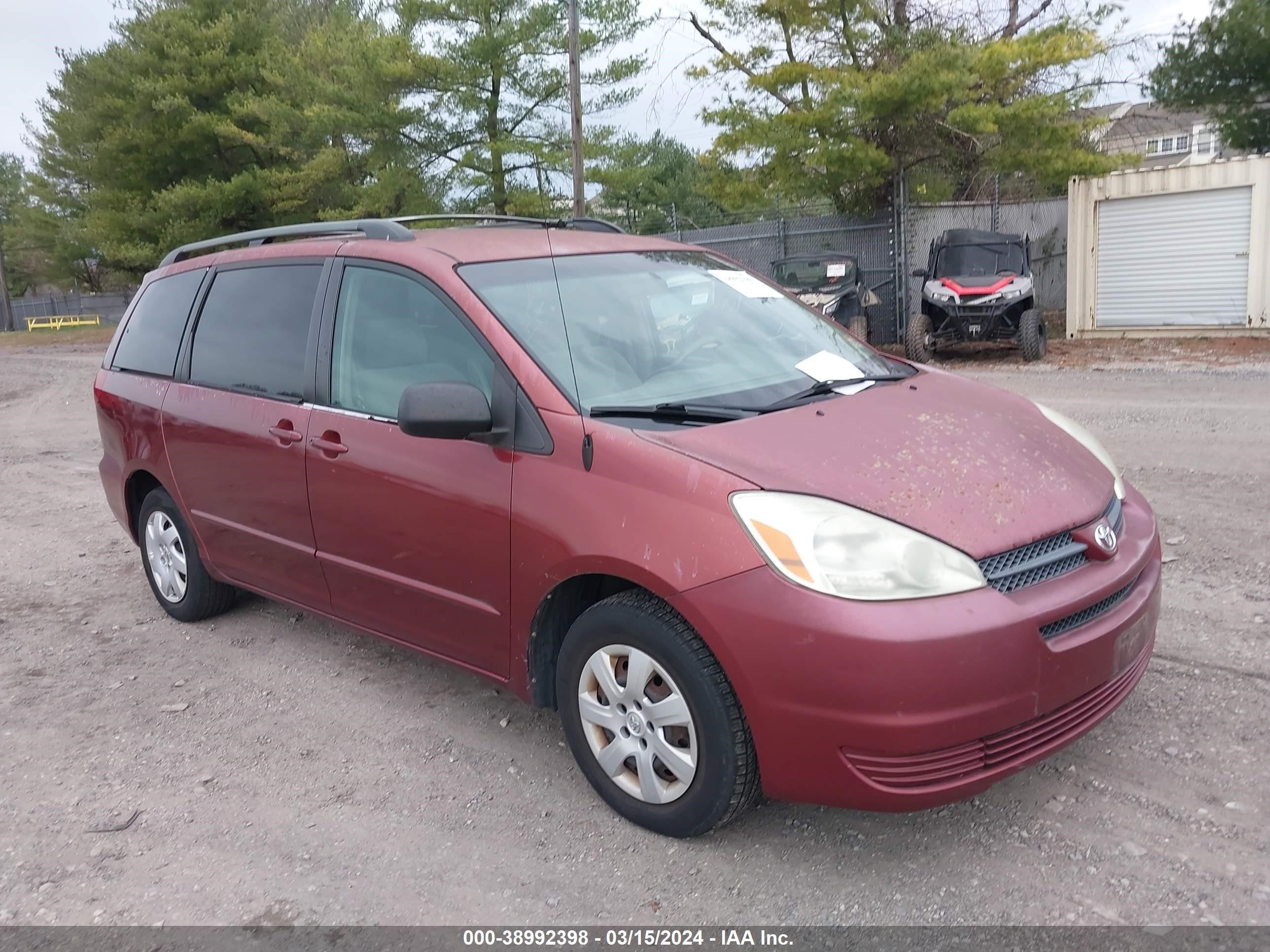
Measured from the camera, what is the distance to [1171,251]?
15.7 m

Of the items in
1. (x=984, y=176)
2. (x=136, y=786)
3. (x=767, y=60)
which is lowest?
(x=136, y=786)

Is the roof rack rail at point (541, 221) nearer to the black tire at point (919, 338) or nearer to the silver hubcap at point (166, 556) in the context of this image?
the silver hubcap at point (166, 556)

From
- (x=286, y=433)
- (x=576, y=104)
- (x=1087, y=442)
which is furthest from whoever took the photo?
(x=576, y=104)

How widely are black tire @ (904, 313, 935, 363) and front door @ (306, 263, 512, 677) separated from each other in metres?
11.6

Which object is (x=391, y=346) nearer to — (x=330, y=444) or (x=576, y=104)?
(x=330, y=444)

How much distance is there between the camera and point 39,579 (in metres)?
6.07

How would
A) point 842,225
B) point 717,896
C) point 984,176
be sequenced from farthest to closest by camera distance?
point 984,176
point 842,225
point 717,896

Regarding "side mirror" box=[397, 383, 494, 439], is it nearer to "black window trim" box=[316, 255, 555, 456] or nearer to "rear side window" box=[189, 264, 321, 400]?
"black window trim" box=[316, 255, 555, 456]

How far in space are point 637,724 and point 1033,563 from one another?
1175 mm

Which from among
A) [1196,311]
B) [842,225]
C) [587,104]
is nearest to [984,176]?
[842,225]

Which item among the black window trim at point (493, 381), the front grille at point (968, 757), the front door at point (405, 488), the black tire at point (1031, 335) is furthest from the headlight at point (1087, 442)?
the black tire at point (1031, 335)

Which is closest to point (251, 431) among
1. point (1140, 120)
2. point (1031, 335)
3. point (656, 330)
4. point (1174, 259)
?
point (656, 330)

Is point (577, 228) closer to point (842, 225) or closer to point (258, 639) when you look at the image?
point (258, 639)

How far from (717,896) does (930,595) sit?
39.0 inches
